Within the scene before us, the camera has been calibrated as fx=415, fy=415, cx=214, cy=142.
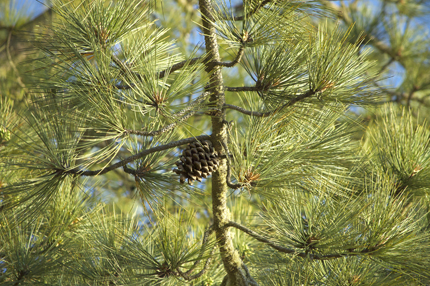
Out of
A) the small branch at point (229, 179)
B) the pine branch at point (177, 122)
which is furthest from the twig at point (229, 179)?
the pine branch at point (177, 122)

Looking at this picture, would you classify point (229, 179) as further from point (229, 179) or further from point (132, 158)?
point (132, 158)

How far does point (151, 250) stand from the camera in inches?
46.2

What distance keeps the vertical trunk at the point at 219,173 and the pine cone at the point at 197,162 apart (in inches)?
2.2

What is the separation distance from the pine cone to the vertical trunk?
0.18 ft

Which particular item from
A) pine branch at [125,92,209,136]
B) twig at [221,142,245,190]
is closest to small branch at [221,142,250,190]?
twig at [221,142,245,190]

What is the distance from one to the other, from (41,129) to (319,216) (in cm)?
65

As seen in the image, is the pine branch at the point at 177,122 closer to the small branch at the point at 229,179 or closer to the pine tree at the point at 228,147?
the pine tree at the point at 228,147

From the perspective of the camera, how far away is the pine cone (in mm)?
911

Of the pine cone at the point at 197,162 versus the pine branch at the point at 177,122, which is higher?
the pine branch at the point at 177,122

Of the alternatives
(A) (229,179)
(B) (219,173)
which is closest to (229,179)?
(A) (229,179)

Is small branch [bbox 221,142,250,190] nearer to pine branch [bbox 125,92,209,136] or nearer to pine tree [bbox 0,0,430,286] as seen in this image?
pine tree [bbox 0,0,430,286]

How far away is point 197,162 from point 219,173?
0.12 m

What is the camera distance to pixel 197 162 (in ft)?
2.97

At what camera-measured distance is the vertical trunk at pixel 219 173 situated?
96cm
